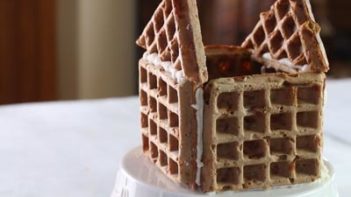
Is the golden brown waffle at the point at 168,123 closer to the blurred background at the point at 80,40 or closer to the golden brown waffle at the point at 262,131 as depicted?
the golden brown waffle at the point at 262,131

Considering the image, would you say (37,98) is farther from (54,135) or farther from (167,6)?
(167,6)

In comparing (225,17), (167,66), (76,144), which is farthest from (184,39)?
(225,17)

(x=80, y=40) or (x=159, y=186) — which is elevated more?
(x=159, y=186)

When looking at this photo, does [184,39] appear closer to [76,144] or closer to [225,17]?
[76,144]

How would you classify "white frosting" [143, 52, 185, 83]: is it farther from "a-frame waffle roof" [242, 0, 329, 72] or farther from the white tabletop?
the white tabletop

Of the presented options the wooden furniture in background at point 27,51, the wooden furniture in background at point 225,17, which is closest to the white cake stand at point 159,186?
the wooden furniture in background at point 225,17

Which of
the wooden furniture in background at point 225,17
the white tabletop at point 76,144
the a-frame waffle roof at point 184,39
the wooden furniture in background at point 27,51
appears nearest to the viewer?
the a-frame waffle roof at point 184,39

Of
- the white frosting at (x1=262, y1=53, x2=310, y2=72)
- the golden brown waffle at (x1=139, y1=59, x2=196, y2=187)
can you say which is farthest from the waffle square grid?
the white frosting at (x1=262, y1=53, x2=310, y2=72)
